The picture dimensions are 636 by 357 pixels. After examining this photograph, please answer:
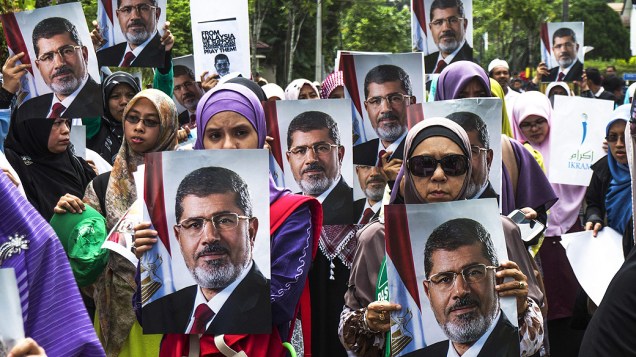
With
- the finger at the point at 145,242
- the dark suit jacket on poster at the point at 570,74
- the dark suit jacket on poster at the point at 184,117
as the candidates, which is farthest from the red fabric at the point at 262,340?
the dark suit jacket on poster at the point at 570,74

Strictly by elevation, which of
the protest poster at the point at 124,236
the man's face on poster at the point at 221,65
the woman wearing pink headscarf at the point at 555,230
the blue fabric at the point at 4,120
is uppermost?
the man's face on poster at the point at 221,65

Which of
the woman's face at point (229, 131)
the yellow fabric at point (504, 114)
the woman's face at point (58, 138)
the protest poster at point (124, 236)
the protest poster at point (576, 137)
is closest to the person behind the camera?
the woman's face at point (229, 131)

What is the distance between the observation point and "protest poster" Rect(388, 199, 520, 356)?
124 inches

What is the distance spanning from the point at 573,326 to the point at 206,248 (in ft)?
10.9

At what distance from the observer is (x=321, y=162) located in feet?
17.5

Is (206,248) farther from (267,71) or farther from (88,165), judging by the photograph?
(267,71)

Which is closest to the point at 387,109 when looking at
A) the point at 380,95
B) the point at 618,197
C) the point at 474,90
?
the point at 380,95

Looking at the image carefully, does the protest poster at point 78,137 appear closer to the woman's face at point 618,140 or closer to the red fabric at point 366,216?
the red fabric at point 366,216

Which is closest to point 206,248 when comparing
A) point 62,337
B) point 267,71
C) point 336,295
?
point 62,337

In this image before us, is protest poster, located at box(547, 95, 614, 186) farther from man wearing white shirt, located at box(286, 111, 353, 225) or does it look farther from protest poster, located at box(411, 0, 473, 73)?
man wearing white shirt, located at box(286, 111, 353, 225)

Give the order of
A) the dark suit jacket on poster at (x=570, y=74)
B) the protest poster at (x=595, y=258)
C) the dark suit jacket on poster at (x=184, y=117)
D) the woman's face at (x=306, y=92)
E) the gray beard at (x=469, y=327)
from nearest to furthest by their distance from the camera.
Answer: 1. the gray beard at (x=469, y=327)
2. the protest poster at (x=595, y=258)
3. the dark suit jacket on poster at (x=184, y=117)
4. the woman's face at (x=306, y=92)
5. the dark suit jacket on poster at (x=570, y=74)

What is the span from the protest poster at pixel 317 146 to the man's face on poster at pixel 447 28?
90.5 inches

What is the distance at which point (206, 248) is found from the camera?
3.40 meters

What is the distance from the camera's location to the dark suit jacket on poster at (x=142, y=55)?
21.7ft
